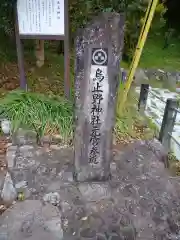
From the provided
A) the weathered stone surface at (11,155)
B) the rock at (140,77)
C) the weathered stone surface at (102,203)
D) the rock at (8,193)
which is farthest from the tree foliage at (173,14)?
the rock at (8,193)

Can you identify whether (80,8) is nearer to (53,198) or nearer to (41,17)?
(41,17)

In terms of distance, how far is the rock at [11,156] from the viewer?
357 centimetres

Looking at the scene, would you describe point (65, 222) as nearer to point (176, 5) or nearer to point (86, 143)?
point (86, 143)

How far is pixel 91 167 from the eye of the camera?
320 cm

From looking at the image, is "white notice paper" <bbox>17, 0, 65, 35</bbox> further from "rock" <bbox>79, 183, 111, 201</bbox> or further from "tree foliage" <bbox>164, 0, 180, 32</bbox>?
"tree foliage" <bbox>164, 0, 180, 32</bbox>

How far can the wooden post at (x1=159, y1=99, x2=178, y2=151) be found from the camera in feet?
13.7

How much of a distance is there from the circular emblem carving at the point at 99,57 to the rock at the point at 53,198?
164cm

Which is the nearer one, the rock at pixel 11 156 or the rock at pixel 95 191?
the rock at pixel 95 191

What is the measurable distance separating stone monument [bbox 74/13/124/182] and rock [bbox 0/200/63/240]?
2.00 feet

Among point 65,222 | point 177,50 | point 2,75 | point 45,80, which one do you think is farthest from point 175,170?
point 177,50

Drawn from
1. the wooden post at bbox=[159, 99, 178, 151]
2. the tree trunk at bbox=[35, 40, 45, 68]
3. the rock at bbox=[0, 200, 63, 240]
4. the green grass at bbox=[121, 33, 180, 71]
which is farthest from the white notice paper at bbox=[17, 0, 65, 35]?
the green grass at bbox=[121, 33, 180, 71]

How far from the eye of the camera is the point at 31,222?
9.07 ft

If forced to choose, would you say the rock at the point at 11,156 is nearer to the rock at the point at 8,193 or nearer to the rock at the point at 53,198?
the rock at the point at 8,193

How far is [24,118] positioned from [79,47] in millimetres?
1908
